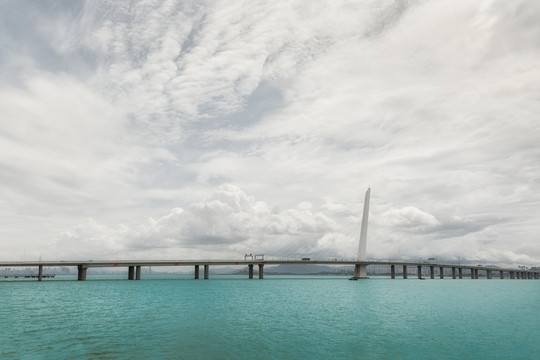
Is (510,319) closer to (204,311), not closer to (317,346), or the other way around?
(317,346)

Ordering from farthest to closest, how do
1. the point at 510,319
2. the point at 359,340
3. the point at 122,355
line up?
1. the point at 510,319
2. the point at 359,340
3. the point at 122,355

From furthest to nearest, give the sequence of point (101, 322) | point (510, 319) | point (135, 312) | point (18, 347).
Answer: point (135, 312) → point (510, 319) → point (101, 322) → point (18, 347)

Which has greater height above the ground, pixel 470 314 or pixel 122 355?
pixel 122 355

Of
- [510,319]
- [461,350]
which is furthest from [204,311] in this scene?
[510,319]

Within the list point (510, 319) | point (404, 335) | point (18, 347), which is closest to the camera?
point (18, 347)

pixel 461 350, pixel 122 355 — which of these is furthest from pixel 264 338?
pixel 461 350

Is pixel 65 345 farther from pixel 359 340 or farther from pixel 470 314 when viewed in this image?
pixel 470 314

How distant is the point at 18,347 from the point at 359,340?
34.7 meters

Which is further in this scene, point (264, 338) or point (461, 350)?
point (264, 338)

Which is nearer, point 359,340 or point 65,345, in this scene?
point 65,345

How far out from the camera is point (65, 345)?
37.5 metres

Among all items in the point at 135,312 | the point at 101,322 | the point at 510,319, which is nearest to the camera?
the point at 101,322

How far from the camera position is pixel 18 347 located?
119ft

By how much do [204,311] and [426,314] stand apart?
4015cm
